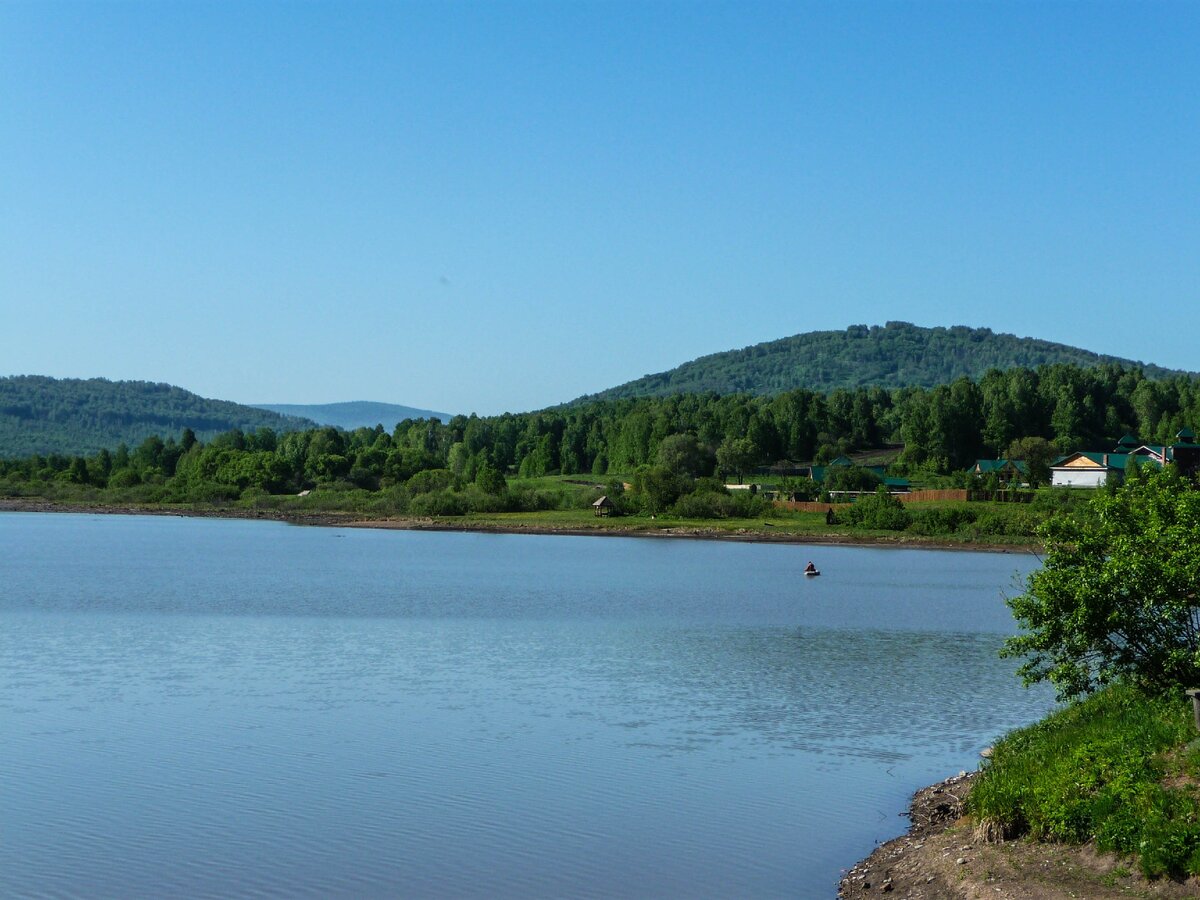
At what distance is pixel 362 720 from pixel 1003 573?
62852 mm

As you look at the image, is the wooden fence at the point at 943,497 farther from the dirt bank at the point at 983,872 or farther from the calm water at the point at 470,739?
the dirt bank at the point at 983,872

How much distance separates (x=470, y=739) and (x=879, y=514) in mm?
99055

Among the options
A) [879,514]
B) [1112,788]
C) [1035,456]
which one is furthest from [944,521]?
[1112,788]

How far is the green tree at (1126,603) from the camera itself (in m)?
18.2

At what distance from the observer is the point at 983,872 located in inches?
572

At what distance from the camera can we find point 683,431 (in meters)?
190

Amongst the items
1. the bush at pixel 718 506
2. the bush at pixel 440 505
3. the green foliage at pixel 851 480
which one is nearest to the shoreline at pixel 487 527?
the bush at pixel 440 505

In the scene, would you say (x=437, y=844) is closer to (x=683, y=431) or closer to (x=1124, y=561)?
(x=1124, y=561)

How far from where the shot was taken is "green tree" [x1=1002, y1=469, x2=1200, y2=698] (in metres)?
18.2

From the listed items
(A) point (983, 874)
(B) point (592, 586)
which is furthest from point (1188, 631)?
(B) point (592, 586)

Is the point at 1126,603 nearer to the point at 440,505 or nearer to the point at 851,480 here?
the point at 851,480

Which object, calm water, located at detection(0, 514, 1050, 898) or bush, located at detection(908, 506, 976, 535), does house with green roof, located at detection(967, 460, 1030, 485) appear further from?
calm water, located at detection(0, 514, 1050, 898)

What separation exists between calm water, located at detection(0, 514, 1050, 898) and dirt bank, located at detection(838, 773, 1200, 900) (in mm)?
672

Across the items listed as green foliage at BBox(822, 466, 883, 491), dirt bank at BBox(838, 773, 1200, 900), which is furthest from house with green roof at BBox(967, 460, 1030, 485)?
dirt bank at BBox(838, 773, 1200, 900)
